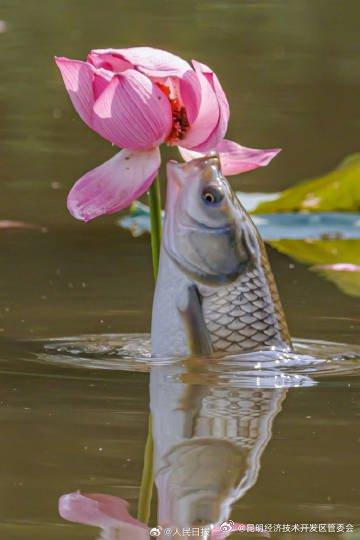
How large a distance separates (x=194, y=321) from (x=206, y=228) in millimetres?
158

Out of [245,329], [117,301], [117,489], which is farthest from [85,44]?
[117,489]

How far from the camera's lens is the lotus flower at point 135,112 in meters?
3.03

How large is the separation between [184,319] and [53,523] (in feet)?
3.45

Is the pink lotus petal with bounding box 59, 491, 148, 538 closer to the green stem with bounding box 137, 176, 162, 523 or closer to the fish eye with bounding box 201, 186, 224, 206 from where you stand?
the green stem with bounding box 137, 176, 162, 523

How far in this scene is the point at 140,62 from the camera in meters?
3.08

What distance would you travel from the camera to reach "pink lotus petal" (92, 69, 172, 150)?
302 cm

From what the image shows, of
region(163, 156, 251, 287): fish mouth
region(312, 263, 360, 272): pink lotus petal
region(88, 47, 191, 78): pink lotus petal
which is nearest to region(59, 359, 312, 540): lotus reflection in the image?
region(163, 156, 251, 287): fish mouth

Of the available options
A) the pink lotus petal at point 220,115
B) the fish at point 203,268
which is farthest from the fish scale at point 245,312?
the pink lotus petal at point 220,115

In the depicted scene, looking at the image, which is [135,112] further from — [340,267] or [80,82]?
[340,267]

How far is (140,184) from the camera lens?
307cm

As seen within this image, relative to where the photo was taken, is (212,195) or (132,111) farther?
(212,195)

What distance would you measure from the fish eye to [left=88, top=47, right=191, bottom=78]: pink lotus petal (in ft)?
0.73

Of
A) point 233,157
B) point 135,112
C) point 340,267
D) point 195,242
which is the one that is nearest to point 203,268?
point 195,242

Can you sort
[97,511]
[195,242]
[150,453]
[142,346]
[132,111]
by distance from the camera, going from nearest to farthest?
[97,511] → [150,453] → [132,111] → [195,242] → [142,346]
